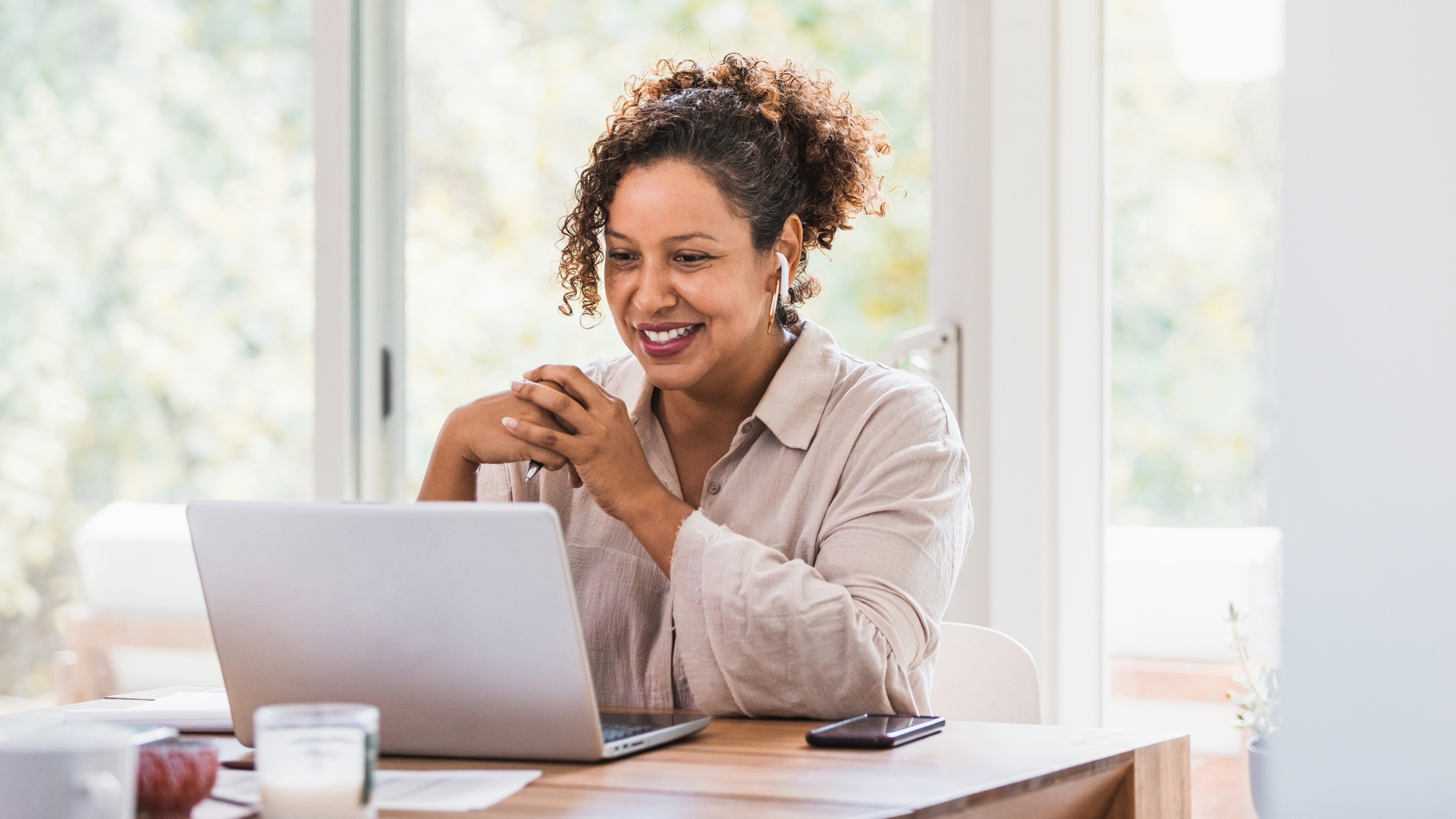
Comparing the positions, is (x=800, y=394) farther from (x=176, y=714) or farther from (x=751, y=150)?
(x=176, y=714)

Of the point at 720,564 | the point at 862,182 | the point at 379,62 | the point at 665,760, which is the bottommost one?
the point at 665,760

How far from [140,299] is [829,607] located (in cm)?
221

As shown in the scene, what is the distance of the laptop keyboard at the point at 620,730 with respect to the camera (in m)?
1.11

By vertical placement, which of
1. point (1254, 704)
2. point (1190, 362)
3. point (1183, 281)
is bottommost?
point (1254, 704)

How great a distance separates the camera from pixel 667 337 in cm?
163

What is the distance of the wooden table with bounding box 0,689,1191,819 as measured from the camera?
0.93 metres

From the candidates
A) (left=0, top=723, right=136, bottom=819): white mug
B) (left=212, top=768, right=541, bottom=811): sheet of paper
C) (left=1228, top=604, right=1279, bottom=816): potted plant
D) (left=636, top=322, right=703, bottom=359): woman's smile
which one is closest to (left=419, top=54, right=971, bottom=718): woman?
(left=636, top=322, right=703, bottom=359): woman's smile

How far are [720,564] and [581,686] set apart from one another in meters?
0.31

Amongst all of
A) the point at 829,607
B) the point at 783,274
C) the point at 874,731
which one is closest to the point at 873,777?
the point at 874,731

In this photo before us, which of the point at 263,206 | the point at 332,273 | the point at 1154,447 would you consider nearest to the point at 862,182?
the point at 1154,447

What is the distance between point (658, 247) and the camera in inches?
63.7

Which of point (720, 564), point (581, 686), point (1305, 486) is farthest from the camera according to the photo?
point (1305, 486)

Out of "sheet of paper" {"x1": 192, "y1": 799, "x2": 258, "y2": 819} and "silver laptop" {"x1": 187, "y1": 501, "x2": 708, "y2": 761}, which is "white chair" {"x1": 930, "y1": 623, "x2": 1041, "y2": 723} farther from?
"sheet of paper" {"x1": 192, "y1": 799, "x2": 258, "y2": 819}

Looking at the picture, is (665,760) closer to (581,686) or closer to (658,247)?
(581,686)
